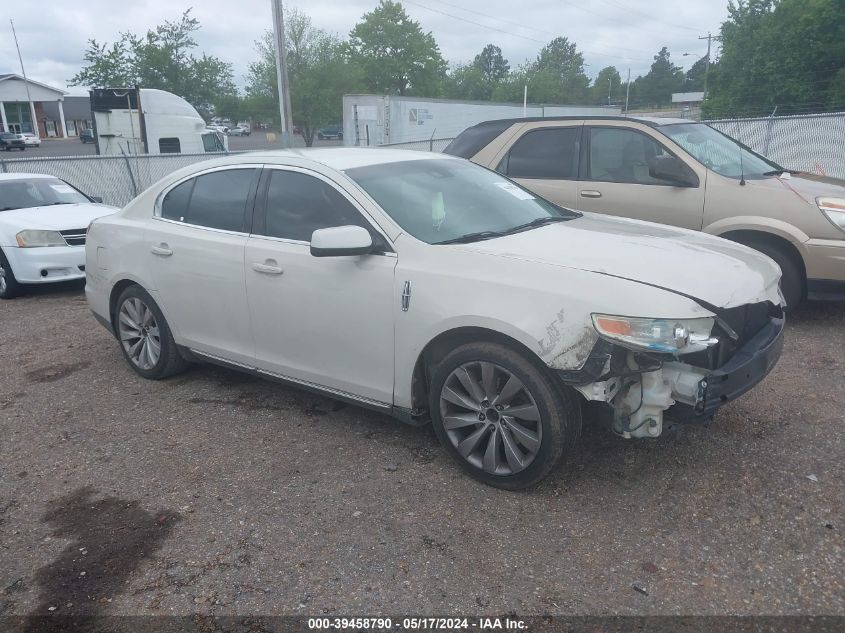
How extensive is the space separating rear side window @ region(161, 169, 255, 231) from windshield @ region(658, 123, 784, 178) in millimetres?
4024

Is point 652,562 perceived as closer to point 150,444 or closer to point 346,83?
point 150,444

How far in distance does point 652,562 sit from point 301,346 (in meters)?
2.23

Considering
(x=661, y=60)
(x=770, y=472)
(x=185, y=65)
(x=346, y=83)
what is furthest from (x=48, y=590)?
(x=661, y=60)

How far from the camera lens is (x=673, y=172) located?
608 centimetres

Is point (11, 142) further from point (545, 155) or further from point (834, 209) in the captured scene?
point (834, 209)

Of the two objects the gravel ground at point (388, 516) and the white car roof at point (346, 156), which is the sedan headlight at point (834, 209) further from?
the white car roof at point (346, 156)

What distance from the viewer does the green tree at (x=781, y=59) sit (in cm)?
3195

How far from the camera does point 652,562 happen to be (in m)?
2.89

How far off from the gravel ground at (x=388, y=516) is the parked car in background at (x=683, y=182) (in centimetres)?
137

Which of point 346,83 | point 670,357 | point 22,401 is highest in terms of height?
point 346,83

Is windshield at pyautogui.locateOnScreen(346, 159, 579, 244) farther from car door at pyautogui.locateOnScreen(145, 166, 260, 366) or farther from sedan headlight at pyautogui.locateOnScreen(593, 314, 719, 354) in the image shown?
sedan headlight at pyautogui.locateOnScreen(593, 314, 719, 354)

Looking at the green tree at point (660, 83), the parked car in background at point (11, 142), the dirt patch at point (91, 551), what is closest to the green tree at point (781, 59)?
the dirt patch at point (91, 551)

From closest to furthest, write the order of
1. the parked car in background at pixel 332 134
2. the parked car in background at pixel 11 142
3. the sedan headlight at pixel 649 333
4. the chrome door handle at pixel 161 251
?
1. the sedan headlight at pixel 649 333
2. the chrome door handle at pixel 161 251
3. the parked car in background at pixel 11 142
4. the parked car in background at pixel 332 134

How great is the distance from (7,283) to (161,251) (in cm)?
477
